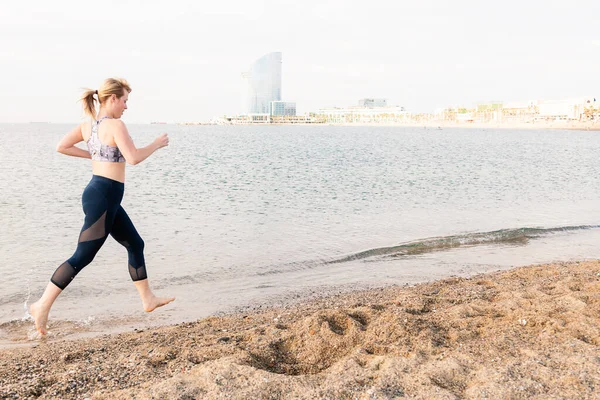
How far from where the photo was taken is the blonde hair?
4.71m

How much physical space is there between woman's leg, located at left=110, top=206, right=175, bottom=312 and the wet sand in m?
0.40

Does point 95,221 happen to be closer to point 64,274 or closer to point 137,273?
point 64,274

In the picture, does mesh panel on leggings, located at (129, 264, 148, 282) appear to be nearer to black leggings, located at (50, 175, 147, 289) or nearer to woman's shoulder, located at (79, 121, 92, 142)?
black leggings, located at (50, 175, 147, 289)

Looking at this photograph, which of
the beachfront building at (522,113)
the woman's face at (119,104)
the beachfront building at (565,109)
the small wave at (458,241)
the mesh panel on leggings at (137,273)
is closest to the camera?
the woman's face at (119,104)

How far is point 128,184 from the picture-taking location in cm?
2286

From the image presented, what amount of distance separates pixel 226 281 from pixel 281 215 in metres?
6.65

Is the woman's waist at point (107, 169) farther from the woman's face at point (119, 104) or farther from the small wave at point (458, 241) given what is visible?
the small wave at point (458, 241)

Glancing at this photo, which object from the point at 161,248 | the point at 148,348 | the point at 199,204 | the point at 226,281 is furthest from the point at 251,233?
the point at 148,348

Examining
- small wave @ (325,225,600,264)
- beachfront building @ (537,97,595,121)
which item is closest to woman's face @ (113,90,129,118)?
small wave @ (325,225,600,264)

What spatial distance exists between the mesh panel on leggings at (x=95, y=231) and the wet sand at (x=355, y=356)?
0.99 m

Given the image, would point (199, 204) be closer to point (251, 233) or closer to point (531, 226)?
point (251, 233)

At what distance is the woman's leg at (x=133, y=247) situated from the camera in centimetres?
494

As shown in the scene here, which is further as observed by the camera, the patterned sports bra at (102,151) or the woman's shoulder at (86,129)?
the woman's shoulder at (86,129)

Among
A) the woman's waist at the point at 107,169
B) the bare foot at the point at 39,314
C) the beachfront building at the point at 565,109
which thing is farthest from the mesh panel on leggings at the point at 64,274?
the beachfront building at the point at 565,109
